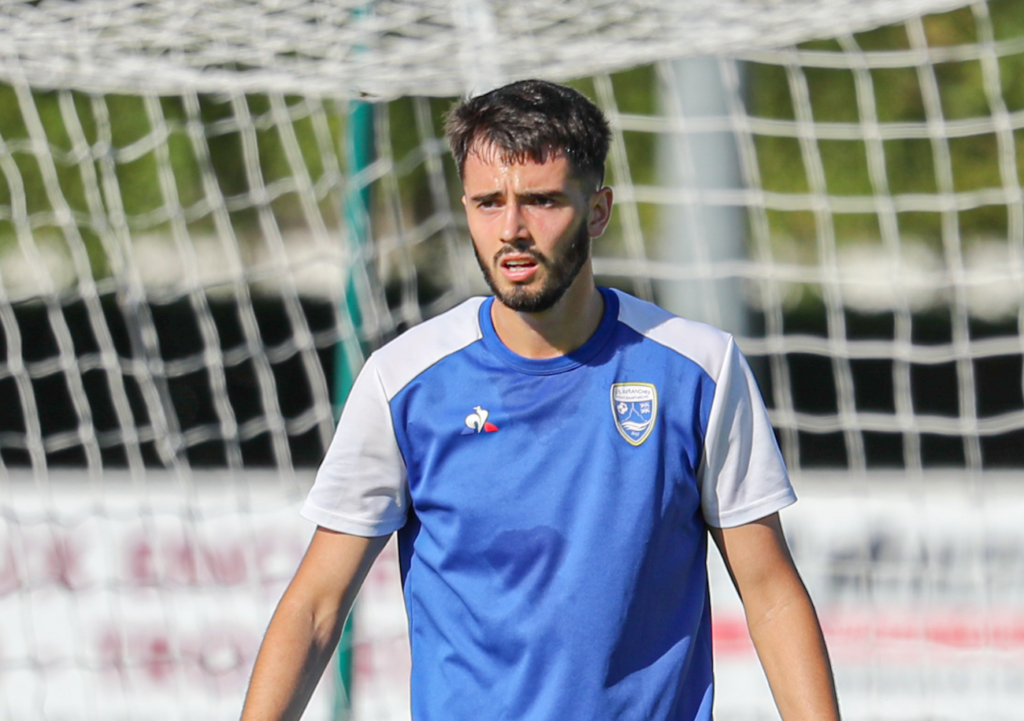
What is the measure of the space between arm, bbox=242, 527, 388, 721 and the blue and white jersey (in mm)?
49

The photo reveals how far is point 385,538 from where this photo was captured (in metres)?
1.95

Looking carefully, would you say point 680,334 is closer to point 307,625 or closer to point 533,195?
point 533,195

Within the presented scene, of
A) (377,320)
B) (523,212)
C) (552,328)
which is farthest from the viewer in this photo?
(377,320)

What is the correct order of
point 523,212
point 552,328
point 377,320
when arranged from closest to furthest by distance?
point 523,212, point 552,328, point 377,320

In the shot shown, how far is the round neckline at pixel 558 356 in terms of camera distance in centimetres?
186

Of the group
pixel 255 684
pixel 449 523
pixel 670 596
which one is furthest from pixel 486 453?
pixel 255 684

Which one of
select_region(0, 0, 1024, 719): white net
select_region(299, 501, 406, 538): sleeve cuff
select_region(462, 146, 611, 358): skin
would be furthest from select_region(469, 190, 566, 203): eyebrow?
select_region(0, 0, 1024, 719): white net

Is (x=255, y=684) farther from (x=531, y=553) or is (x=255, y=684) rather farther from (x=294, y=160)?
(x=294, y=160)

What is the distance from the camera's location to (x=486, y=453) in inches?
72.2

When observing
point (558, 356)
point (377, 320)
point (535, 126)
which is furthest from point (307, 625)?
point (377, 320)

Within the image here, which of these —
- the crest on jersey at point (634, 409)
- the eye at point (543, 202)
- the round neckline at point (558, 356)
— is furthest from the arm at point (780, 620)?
the eye at point (543, 202)

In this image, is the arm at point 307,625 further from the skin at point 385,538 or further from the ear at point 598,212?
the ear at point 598,212

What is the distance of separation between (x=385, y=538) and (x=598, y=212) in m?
0.62

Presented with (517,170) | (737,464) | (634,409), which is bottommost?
(737,464)
